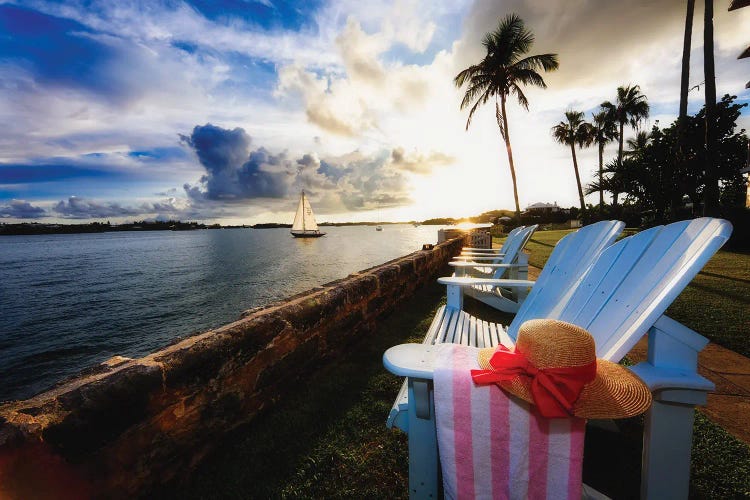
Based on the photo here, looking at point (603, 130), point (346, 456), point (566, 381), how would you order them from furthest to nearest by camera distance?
point (603, 130), point (346, 456), point (566, 381)

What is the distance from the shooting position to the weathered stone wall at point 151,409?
120 cm

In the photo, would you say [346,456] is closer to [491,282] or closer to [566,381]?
[566,381]

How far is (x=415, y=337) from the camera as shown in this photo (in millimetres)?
3734

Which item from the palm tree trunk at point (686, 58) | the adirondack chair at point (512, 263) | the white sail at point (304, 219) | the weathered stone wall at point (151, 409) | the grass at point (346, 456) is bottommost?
the grass at point (346, 456)

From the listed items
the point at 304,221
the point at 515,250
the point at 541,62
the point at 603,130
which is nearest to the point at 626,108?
the point at 603,130

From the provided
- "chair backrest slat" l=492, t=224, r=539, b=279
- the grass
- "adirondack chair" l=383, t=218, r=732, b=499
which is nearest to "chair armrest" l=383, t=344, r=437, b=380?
"adirondack chair" l=383, t=218, r=732, b=499

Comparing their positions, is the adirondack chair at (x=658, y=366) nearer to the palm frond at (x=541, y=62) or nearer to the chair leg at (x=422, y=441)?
the chair leg at (x=422, y=441)

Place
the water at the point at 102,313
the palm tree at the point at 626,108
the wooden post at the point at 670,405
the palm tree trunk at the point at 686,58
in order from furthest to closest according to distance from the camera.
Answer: the palm tree at the point at 626,108, the palm tree trunk at the point at 686,58, the water at the point at 102,313, the wooden post at the point at 670,405

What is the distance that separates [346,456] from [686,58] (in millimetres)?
17462

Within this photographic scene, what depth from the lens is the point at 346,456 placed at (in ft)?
6.01

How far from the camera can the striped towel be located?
3.43 feet

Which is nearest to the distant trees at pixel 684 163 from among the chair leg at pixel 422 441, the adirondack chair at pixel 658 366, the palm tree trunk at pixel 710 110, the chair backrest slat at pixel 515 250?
the palm tree trunk at pixel 710 110

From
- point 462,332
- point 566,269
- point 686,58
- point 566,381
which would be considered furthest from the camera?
point 686,58

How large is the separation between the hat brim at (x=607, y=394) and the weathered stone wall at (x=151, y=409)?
1.71m
